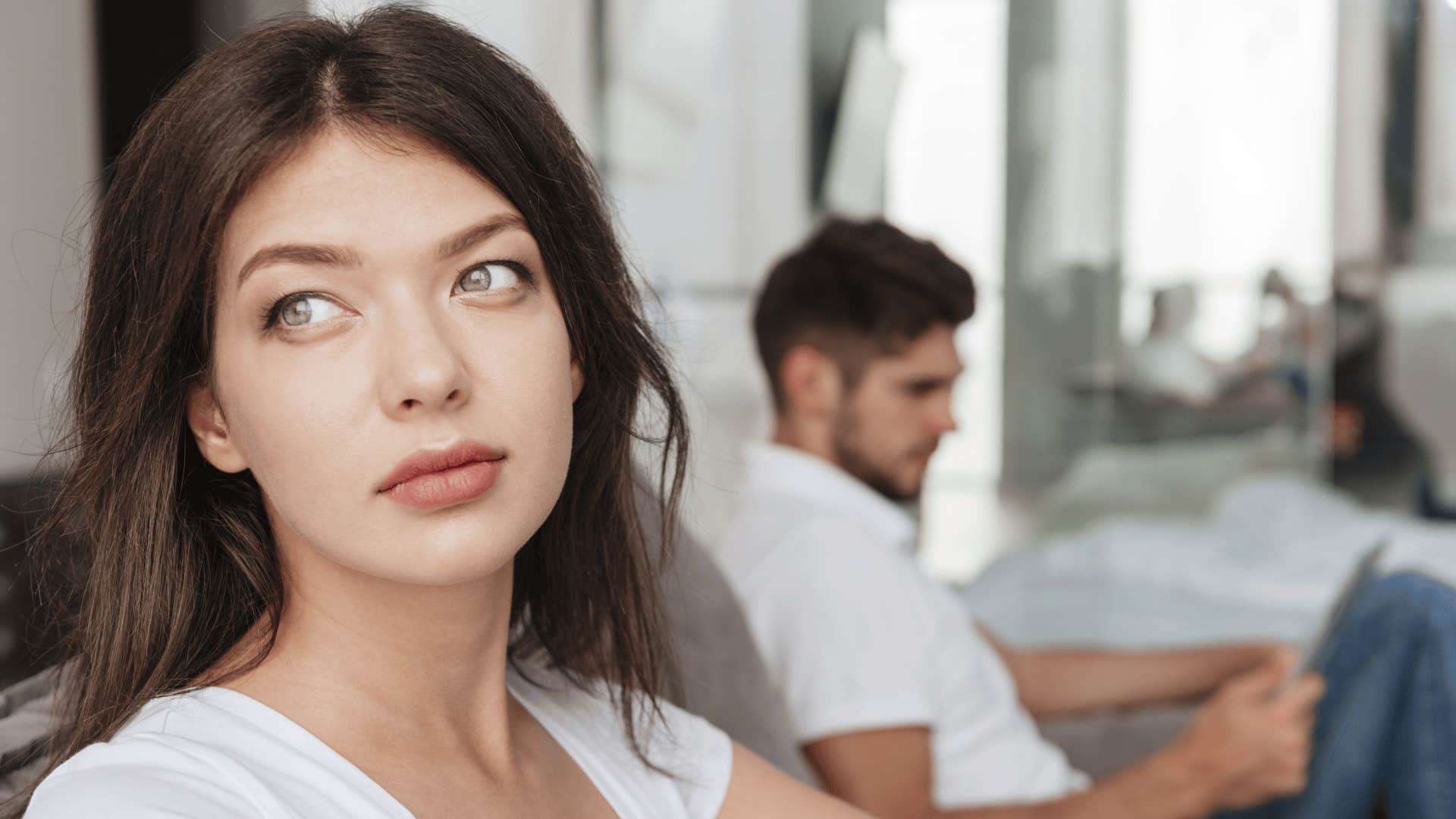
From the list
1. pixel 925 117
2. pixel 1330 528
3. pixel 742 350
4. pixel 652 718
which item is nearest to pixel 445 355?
pixel 652 718

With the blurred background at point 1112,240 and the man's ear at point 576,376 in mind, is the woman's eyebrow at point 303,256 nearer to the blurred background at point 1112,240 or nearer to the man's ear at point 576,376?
the man's ear at point 576,376

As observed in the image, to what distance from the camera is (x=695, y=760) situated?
2.99 ft

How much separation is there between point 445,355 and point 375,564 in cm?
11

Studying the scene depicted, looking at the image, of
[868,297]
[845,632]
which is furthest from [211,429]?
[868,297]

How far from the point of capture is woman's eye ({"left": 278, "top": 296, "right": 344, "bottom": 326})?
0.68m

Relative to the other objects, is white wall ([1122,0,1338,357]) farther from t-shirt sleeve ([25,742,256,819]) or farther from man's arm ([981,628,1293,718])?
t-shirt sleeve ([25,742,256,819])

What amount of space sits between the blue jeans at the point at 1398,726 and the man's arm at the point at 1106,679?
281mm

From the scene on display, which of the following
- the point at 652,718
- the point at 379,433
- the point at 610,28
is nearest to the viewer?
the point at 379,433

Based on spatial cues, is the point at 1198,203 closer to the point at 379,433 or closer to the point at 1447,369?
the point at 1447,369

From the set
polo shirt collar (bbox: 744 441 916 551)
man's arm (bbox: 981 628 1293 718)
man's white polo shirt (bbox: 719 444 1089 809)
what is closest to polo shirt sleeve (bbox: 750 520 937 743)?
man's white polo shirt (bbox: 719 444 1089 809)

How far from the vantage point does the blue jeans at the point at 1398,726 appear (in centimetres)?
148

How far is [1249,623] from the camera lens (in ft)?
10.3

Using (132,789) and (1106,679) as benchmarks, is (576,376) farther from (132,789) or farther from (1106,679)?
(1106,679)

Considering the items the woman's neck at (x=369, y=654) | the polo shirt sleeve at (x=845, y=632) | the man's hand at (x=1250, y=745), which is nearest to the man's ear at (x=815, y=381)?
the polo shirt sleeve at (x=845, y=632)
